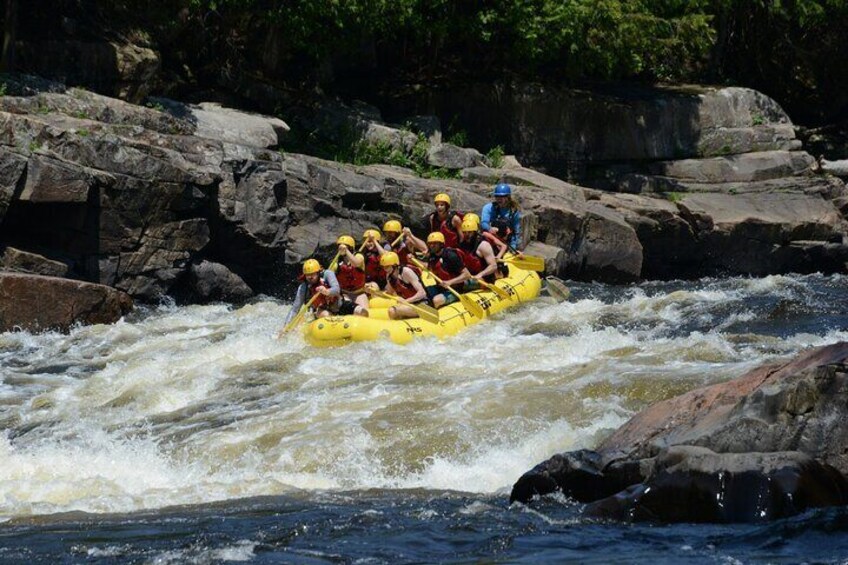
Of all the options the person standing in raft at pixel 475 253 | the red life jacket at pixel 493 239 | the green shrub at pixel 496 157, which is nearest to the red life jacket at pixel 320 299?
the person standing in raft at pixel 475 253

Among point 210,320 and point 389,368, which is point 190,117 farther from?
point 389,368

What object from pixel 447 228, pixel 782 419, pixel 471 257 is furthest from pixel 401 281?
pixel 782 419

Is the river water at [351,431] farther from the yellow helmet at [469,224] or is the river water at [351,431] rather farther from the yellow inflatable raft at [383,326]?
the yellow helmet at [469,224]

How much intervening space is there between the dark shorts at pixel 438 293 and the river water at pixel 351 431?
1.73 feet

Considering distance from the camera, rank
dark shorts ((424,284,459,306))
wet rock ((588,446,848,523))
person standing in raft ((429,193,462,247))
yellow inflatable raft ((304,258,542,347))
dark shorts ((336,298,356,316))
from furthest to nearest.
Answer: person standing in raft ((429,193,462,247)), dark shorts ((424,284,459,306)), dark shorts ((336,298,356,316)), yellow inflatable raft ((304,258,542,347)), wet rock ((588,446,848,523))

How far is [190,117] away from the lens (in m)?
19.6

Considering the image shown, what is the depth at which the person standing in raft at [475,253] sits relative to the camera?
54.5 feet

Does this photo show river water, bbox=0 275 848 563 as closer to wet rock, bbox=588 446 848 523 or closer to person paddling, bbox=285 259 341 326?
wet rock, bbox=588 446 848 523

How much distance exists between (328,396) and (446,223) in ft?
19.5

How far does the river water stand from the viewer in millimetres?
7320

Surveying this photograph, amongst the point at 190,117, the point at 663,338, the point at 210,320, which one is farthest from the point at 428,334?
the point at 190,117

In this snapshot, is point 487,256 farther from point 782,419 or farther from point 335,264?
point 782,419

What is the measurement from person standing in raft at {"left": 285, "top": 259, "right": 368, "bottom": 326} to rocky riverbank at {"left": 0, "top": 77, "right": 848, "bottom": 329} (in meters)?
3.17

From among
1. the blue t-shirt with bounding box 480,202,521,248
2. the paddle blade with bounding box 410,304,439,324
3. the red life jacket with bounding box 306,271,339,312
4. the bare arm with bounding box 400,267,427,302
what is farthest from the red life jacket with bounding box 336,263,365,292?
the blue t-shirt with bounding box 480,202,521,248
